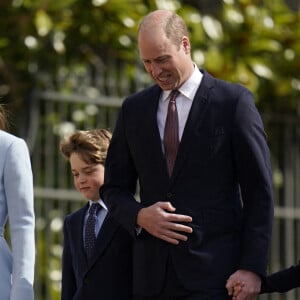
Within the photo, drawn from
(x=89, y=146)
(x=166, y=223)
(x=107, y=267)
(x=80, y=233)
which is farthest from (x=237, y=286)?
(x=89, y=146)

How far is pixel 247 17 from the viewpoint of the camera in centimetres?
Answer: 1035

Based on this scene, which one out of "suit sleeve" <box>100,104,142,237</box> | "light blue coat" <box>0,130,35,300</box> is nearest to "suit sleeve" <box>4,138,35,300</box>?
→ "light blue coat" <box>0,130,35,300</box>

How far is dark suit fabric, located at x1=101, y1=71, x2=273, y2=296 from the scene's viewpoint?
5.30 meters

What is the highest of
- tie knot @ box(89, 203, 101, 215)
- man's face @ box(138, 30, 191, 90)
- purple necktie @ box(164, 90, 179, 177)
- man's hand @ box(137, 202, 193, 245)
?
man's face @ box(138, 30, 191, 90)

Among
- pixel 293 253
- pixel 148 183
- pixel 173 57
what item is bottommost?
pixel 293 253

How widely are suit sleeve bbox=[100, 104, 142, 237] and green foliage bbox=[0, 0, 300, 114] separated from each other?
398 centimetres

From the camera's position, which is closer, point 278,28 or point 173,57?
point 173,57

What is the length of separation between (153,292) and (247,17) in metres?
5.22

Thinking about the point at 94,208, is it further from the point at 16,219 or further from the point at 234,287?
the point at 234,287

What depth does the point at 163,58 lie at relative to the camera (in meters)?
5.34

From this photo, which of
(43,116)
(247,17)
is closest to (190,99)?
(43,116)

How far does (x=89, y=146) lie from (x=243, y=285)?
1083 millimetres

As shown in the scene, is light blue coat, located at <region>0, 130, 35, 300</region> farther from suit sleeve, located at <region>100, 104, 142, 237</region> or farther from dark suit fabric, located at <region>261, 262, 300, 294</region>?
dark suit fabric, located at <region>261, 262, 300, 294</region>

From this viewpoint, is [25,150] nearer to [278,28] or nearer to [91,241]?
[91,241]
